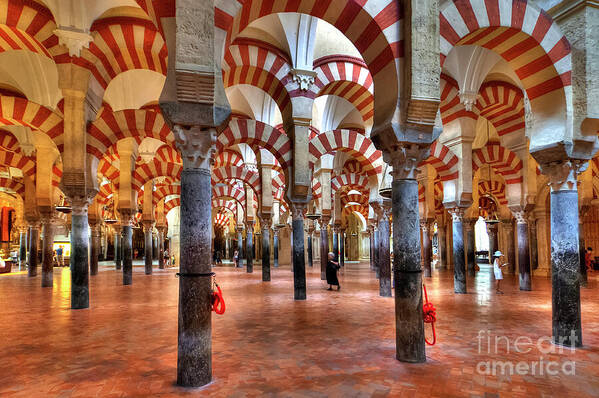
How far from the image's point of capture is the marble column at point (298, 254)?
7.71 metres

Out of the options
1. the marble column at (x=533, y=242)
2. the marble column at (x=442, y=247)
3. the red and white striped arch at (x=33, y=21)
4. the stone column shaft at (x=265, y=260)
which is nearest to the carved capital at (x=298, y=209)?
the stone column shaft at (x=265, y=260)

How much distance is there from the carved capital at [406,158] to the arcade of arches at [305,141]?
19mm

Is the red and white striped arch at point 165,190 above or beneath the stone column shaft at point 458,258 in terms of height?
above

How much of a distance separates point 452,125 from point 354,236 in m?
21.8

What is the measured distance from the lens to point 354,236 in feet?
99.1

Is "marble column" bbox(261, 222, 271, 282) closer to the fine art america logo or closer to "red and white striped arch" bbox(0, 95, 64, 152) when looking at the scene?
"red and white striped arch" bbox(0, 95, 64, 152)

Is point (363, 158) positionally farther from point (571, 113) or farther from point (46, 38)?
point (46, 38)

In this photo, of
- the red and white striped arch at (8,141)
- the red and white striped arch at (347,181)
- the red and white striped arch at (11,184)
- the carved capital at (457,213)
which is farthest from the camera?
the red and white striped arch at (11,184)

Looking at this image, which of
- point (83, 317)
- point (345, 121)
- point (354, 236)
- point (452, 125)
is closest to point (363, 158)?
point (452, 125)

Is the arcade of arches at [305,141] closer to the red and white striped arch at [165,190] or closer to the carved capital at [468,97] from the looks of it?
the carved capital at [468,97]

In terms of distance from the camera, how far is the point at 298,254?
7832 mm

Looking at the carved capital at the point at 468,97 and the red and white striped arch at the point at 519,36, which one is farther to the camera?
the carved capital at the point at 468,97

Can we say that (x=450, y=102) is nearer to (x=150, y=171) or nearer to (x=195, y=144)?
(x=195, y=144)

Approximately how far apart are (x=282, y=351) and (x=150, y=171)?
9714 millimetres
